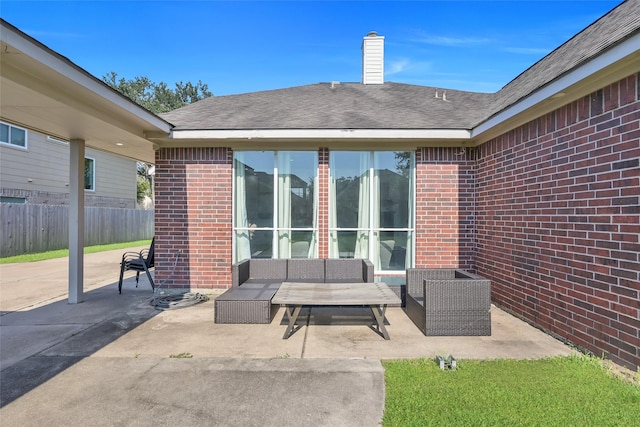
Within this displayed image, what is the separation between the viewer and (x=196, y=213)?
253 inches

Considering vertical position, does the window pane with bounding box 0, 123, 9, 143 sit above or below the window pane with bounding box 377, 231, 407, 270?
above

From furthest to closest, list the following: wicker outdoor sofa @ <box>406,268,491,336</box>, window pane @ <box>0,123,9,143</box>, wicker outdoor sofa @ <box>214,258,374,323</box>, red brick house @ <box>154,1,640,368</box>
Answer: window pane @ <box>0,123,9,143</box>
red brick house @ <box>154,1,640,368</box>
wicker outdoor sofa @ <box>214,258,374,323</box>
wicker outdoor sofa @ <box>406,268,491,336</box>

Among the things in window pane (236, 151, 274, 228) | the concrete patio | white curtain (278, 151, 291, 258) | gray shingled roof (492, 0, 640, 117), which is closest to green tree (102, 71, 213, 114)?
window pane (236, 151, 274, 228)

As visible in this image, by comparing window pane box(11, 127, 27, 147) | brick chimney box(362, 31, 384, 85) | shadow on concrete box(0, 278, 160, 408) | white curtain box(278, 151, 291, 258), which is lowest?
shadow on concrete box(0, 278, 160, 408)

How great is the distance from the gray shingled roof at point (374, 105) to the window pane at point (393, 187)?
0.71m

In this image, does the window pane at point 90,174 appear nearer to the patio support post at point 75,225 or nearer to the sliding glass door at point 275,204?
the patio support post at point 75,225

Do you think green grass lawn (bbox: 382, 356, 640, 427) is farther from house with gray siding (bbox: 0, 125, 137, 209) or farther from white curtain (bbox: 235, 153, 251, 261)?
house with gray siding (bbox: 0, 125, 137, 209)

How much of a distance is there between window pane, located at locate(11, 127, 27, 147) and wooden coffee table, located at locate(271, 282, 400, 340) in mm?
13547

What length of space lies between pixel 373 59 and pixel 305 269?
6.49m

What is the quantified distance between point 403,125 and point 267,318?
398cm

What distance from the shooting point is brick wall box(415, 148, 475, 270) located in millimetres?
6238

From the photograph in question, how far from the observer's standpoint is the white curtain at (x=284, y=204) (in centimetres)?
646

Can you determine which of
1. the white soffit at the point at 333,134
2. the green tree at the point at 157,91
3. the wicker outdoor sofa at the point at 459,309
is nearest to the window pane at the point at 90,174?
the white soffit at the point at 333,134

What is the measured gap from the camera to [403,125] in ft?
19.2
